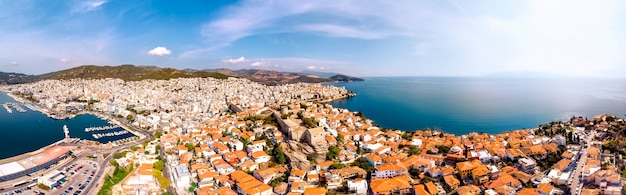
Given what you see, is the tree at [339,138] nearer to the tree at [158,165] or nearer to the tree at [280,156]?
the tree at [280,156]

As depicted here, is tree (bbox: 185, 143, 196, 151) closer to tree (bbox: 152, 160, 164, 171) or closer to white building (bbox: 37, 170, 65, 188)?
tree (bbox: 152, 160, 164, 171)

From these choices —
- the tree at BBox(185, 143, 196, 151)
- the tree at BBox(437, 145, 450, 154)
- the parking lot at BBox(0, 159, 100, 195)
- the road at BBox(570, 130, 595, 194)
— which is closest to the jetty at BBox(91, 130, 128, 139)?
the parking lot at BBox(0, 159, 100, 195)

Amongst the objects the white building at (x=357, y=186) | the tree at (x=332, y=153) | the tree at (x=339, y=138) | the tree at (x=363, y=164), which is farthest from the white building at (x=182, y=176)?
the tree at (x=339, y=138)

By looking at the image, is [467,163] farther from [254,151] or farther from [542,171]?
[254,151]

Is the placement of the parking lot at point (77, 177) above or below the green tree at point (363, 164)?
below

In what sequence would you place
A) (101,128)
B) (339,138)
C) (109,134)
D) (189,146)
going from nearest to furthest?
(189,146) → (339,138) → (109,134) → (101,128)

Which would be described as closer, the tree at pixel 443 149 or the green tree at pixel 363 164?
the green tree at pixel 363 164

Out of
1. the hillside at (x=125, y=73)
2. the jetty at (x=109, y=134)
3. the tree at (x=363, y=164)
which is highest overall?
the hillside at (x=125, y=73)

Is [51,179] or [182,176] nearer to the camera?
[182,176]

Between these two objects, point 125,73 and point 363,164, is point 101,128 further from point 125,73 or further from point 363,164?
point 125,73

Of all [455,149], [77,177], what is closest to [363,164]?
[455,149]
